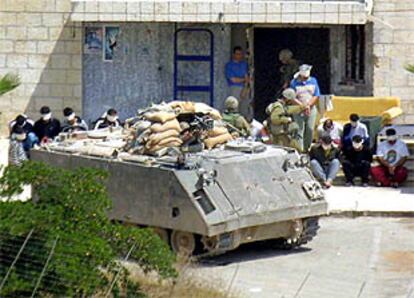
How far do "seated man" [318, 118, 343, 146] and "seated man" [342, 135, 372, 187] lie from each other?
29 cm

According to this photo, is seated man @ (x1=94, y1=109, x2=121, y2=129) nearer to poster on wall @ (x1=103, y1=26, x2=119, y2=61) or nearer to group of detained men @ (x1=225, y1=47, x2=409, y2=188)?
poster on wall @ (x1=103, y1=26, x2=119, y2=61)

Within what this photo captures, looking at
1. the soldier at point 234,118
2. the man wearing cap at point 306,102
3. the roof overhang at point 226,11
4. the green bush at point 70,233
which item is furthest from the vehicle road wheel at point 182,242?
the roof overhang at point 226,11

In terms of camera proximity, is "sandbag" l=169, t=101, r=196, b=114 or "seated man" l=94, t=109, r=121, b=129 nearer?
"sandbag" l=169, t=101, r=196, b=114

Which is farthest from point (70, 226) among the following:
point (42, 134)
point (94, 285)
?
point (42, 134)

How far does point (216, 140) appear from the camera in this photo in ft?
66.7

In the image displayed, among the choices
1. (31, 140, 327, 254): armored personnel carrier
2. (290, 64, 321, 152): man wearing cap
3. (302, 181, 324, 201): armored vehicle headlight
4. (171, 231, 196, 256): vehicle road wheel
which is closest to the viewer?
(31, 140, 327, 254): armored personnel carrier

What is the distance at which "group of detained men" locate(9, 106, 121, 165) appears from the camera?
81.3 feet

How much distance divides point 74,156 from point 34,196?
16.9 feet

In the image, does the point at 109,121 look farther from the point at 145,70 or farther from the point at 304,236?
the point at 304,236

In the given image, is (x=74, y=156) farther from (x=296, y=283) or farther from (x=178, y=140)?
(x=296, y=283)

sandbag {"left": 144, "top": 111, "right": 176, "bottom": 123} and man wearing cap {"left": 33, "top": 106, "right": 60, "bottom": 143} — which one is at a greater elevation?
sandbag {"left": 144, "top": 111, "right": 176, "bottom": 123}

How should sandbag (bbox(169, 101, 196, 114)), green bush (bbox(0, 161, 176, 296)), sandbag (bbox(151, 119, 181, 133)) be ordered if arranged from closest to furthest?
1. green bush (bbox(0, 161, 176, 296))
2. sandbag (bbox(151, 119, 181, 133))
3. sandbag (bbox(169, 101, 196, 114))

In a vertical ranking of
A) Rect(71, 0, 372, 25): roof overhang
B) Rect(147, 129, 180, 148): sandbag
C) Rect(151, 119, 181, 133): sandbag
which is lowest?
Rect(147, 129, 180, 148): sandbag

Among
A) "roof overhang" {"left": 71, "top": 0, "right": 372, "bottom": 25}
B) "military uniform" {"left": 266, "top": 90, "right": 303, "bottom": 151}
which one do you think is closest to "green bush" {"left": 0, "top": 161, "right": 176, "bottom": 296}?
"military uniform" {"left": 266, "top": 90, "right": 303, "bottom": 151}
